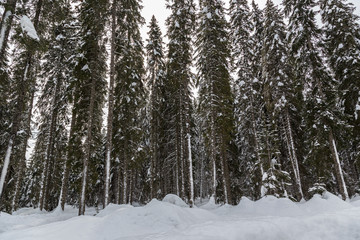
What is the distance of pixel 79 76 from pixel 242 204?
12155mm

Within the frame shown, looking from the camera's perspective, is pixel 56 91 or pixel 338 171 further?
pixel 56 91

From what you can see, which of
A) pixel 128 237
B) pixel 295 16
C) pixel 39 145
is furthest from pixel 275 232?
pixel 39 145

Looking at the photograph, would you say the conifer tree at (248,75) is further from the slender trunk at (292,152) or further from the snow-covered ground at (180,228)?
the snow-covered ground at (180,228)

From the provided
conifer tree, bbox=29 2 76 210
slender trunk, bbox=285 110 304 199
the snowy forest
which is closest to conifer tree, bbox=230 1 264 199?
the snowy forest

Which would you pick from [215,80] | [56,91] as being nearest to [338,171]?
[215,80]

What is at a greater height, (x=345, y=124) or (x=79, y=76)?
(x=79, y=76)

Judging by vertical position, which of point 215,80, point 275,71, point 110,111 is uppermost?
point 275,71

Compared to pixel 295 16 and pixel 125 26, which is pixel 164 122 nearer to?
pixel 125 26

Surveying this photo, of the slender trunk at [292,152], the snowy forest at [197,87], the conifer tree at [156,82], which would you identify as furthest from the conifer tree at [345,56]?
the conifer tree at [156,82]

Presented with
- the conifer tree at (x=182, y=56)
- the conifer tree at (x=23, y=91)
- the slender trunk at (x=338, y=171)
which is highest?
the conifer tree at (x=182, y=56)

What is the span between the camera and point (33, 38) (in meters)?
→ 8.99

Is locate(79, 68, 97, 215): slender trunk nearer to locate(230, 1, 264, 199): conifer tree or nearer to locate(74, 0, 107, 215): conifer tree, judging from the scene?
locate(74, 0, 107, 215): conifer tree

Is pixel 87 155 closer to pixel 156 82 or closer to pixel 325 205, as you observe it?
pixel 156 82

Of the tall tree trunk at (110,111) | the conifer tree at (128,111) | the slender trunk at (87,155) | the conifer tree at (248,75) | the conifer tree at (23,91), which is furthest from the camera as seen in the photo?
the conifer tree at (248,75)
